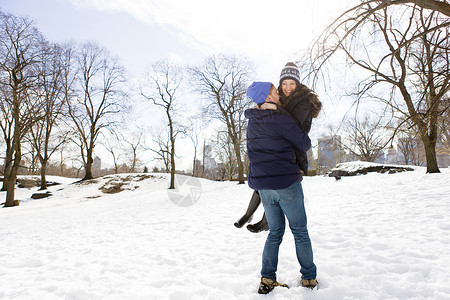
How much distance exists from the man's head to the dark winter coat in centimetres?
14

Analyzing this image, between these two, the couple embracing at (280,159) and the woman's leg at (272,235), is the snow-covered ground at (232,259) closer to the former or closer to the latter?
the woman's leg at (272,235)

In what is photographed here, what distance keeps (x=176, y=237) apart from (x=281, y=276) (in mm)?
2823

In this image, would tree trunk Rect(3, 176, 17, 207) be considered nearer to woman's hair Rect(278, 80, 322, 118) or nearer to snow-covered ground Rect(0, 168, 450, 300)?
snow-covered ground Rect(0, 168, 450, 300)

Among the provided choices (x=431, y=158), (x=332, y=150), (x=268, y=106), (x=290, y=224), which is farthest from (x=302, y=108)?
(x=332, y=150)

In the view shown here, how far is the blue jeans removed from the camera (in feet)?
6.75

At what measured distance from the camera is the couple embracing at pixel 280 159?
2021 mm

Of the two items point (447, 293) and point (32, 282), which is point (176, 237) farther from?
point (447, 293)

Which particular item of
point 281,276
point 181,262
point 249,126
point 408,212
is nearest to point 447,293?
point 281,276

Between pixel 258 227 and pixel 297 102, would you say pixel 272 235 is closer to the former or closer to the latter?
pixel 258 227

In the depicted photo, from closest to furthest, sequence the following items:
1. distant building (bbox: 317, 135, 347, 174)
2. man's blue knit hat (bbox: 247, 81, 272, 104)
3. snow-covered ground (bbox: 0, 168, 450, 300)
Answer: man's blue knit hat (bbox: 247, 81, 272, 104), snow-covered ground (bbox: 0, 168, 450, 300), distant building (bbox: 317, 135, 347, 174)

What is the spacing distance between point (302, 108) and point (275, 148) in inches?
17.4

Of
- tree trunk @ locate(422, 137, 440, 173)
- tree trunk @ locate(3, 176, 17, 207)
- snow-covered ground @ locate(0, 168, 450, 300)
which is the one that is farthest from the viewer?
tree trunk @ locate(3, 176, 17, 207)

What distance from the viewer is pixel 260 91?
2.12 metres

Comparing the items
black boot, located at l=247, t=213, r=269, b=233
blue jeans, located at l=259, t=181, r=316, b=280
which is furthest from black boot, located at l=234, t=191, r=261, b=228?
blue jeans, located at l=259, t=181, r=316, b=280
